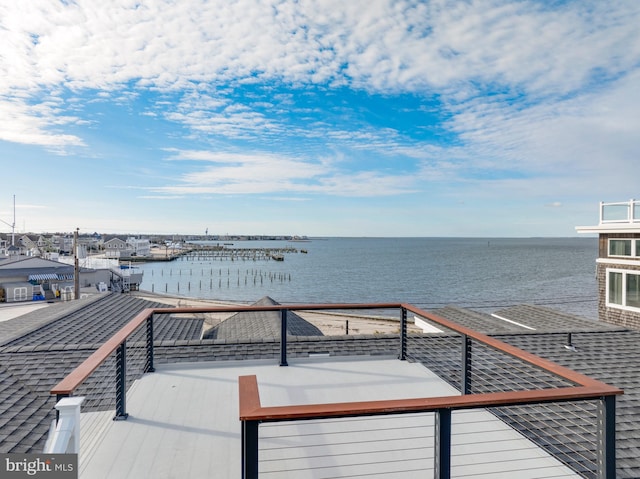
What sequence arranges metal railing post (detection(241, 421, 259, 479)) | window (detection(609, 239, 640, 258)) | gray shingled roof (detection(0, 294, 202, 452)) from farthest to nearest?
1. window (detection(609, 239, 640, 258))
2. gray shingled roof (detection(0, 294, 202, 452))
3. metal railing post (detection(241, 421, 259, 479))

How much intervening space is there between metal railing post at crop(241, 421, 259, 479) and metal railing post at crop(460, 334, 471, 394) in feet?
8.93

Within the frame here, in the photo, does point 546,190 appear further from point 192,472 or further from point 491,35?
point 192,472

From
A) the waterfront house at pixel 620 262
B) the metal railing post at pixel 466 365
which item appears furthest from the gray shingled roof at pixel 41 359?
the waterfront house at pixel 620 262

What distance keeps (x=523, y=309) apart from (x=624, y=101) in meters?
8.89

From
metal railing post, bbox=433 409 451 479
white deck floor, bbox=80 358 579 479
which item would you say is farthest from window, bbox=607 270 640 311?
metal railing post, bbox=433 409 451 479

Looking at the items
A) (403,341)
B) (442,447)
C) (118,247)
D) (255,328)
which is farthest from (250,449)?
(118,247)

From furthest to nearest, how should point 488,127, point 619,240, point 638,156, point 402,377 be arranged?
point 638,156 < point 488,127 < point 619,240 < point 402,377

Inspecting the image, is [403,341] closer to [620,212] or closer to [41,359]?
[41,359]

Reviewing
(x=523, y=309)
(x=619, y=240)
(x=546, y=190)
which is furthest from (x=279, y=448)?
(x=546, y=190)

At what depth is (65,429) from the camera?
2.09m

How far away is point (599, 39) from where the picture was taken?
36.8ft

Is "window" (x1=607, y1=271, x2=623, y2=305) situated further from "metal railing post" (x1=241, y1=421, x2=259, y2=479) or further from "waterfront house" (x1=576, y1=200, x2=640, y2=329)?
"metal railing post" (x1=241, y1=421, x2=259, y2=479)

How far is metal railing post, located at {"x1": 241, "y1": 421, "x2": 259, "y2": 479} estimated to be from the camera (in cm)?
165

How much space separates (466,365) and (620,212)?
42.1 feet
